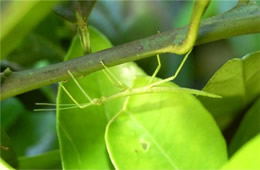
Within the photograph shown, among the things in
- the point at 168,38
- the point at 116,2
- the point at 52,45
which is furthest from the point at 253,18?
the point at 116,2

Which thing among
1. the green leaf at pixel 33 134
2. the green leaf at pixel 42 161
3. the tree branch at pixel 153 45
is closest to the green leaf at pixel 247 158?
the tree branch at pixel 153 45

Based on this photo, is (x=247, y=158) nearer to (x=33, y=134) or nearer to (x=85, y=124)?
(x=85, y=124)

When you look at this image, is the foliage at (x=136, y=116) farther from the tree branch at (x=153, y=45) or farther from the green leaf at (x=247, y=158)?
the green leaf at (x=247, y=158)

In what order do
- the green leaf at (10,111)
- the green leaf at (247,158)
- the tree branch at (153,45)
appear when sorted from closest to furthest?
the green leaf at (247,158)
the tree branch at (153,45)
the green leaf at (10,111)

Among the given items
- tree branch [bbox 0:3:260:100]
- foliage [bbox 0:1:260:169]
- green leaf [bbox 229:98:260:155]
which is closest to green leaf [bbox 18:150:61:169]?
foliage [bbox 0:1:260:169]

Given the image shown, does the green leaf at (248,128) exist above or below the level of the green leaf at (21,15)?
below

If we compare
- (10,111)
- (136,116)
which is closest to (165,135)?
(136,116)

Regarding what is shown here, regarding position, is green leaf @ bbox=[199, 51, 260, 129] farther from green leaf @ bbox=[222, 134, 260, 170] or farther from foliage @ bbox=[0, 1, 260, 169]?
green leaf @ bbox=[222, 134, 260, 170]

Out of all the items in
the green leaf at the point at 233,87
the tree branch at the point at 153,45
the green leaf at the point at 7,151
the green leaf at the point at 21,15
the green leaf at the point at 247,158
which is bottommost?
the green leaf at the point at 233,87

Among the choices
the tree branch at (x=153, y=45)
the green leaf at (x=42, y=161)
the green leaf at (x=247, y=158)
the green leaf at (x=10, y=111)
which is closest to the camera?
the green leaf at (x=247, y=158)
